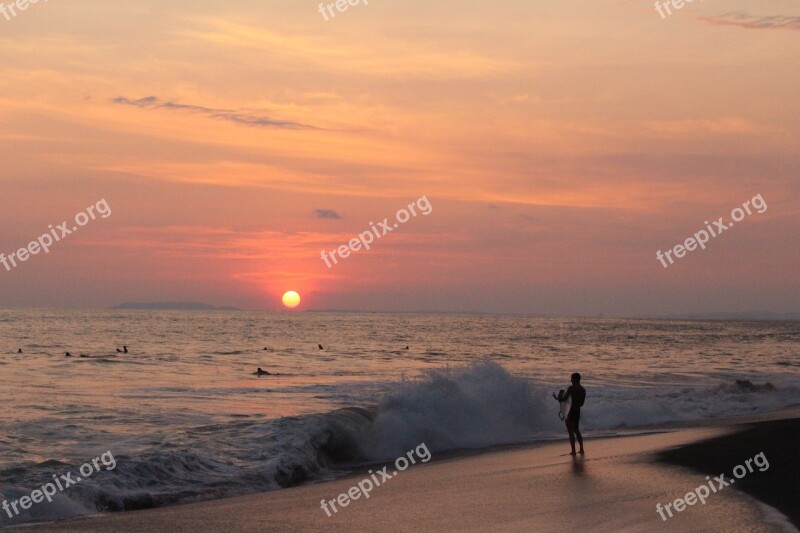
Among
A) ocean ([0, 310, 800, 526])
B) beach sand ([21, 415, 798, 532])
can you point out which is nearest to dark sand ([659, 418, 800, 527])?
beach sand ([21, 415, 798, 532])

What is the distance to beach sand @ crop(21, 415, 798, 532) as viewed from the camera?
11.4m

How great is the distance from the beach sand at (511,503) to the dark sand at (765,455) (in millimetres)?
52

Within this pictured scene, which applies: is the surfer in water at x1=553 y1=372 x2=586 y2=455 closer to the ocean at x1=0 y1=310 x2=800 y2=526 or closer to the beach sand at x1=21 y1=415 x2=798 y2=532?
the beach sand at x1=21 y1=415 x2=798 y2=532

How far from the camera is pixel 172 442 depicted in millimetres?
19484

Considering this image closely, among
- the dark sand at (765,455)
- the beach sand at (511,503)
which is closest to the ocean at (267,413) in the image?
the beach sand at (511,503)

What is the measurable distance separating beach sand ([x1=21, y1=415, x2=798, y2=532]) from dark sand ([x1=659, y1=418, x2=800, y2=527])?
0.17ft

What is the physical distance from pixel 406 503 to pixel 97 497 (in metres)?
5.44

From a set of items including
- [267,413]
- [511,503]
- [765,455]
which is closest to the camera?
[511,503]

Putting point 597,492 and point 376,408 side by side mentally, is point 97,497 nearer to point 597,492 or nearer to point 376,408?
point 597,492

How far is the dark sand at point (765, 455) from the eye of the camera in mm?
13086

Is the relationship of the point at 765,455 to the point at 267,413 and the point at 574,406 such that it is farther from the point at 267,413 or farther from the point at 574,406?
the point at 267,413

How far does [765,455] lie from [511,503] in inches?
297

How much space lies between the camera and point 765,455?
1766cm

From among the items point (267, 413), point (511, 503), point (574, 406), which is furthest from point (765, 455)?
point (267, 413)
